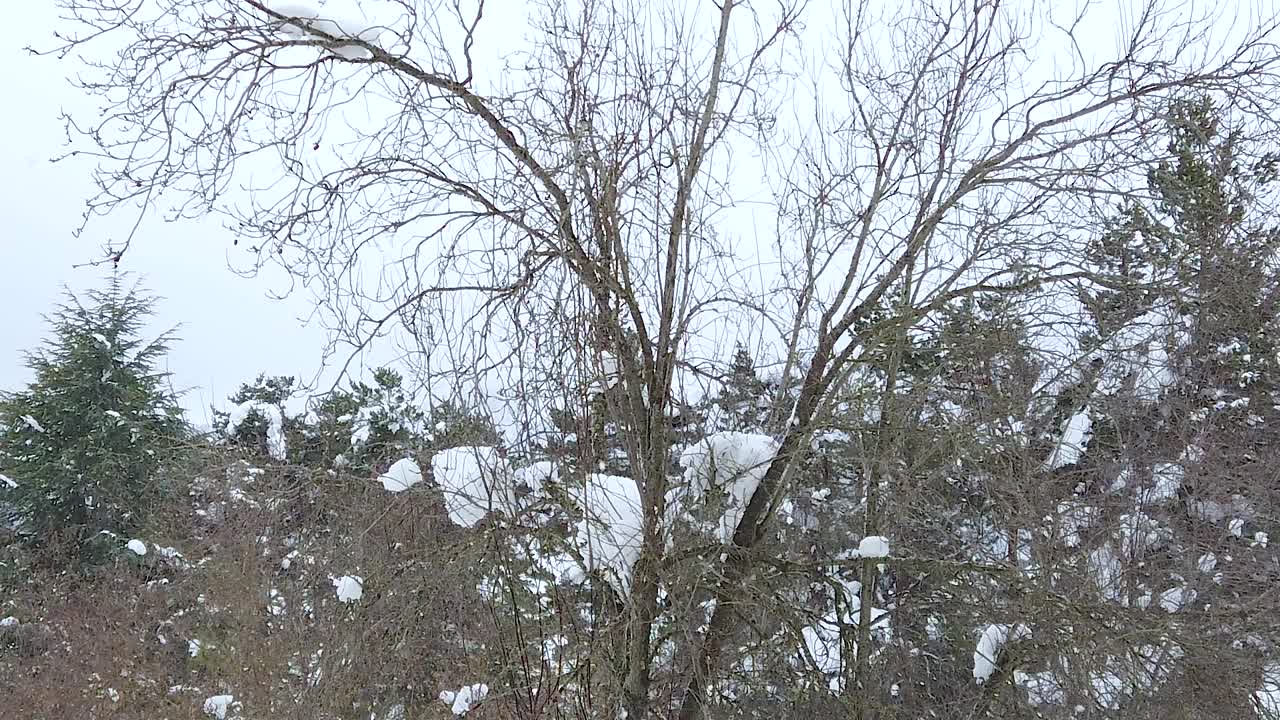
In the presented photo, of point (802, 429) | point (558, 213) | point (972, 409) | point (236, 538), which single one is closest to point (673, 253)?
point (558, 213)

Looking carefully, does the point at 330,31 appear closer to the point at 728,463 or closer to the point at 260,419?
the point at 728,463

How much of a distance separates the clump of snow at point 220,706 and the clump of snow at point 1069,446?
8.48 metres

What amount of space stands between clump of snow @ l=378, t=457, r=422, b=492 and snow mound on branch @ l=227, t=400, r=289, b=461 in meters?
1.94

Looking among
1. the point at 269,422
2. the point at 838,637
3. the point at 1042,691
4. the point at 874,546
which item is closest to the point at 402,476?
the point at 874,546

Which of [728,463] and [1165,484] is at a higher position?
[1165,484]

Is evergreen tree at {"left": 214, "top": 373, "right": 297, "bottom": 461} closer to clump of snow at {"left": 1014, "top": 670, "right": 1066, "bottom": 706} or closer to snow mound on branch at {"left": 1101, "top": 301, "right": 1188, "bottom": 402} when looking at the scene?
snow mound on branch at {"left": 1101, "top": 301, "right": 1188, "bottom": 402}

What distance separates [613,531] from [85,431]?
574 inches

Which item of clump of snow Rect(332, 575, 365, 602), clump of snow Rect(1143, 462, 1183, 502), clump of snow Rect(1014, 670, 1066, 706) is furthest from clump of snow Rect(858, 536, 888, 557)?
clump of snow Rect(1143, 462, 1183, 502)

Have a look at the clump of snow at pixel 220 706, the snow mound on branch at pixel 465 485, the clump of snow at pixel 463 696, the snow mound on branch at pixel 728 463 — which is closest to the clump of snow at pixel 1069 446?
the snow mound on branch at pixel 728 463

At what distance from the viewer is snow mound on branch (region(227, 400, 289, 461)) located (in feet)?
24.1

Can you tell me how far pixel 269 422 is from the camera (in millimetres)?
8414

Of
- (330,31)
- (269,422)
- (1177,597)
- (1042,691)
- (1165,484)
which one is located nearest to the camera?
(330,31)

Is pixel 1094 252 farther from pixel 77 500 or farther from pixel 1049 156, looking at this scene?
pixel 77 500

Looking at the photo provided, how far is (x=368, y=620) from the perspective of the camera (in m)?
4.12
